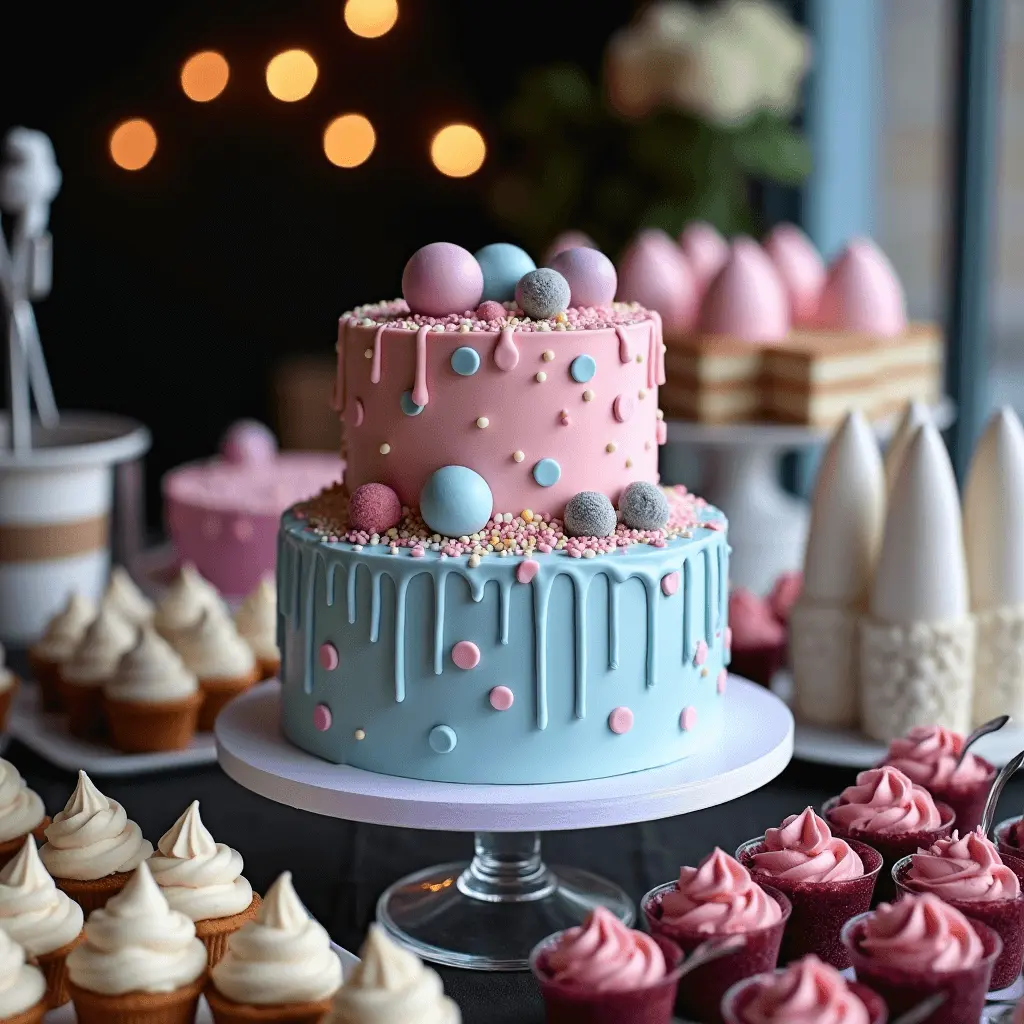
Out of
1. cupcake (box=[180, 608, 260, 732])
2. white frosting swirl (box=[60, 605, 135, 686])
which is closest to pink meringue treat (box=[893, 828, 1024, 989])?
cupcake (box=[180, 608, 260, 732])

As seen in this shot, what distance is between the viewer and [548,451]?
1.66 m

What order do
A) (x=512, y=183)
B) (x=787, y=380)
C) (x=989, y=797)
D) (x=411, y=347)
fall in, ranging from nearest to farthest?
(x=411, y=347)
(x=989, y=797)
(x=787, y=380)
(x=512, y=183)

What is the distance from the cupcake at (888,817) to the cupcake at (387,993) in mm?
564

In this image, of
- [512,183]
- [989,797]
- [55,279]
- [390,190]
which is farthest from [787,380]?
[55,279]

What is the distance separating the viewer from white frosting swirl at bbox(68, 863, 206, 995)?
1.41m

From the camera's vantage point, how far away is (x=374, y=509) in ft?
5.43

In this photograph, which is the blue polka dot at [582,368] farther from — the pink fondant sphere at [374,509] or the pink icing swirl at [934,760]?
the pink icing swirl at [934,760]

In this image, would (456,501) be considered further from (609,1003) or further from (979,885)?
(979,885)

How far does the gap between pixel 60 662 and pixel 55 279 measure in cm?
296

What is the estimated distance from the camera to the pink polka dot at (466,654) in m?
1.59

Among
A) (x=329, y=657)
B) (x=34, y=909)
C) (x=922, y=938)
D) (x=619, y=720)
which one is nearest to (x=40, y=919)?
(x=34, y=909)

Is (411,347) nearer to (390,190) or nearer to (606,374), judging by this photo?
(606,374)

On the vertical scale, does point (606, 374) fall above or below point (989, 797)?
above

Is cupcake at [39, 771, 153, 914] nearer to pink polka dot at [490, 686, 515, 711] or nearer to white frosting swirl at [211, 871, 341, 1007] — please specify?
white frosting swirl at [211, 871, 341, 1007]
